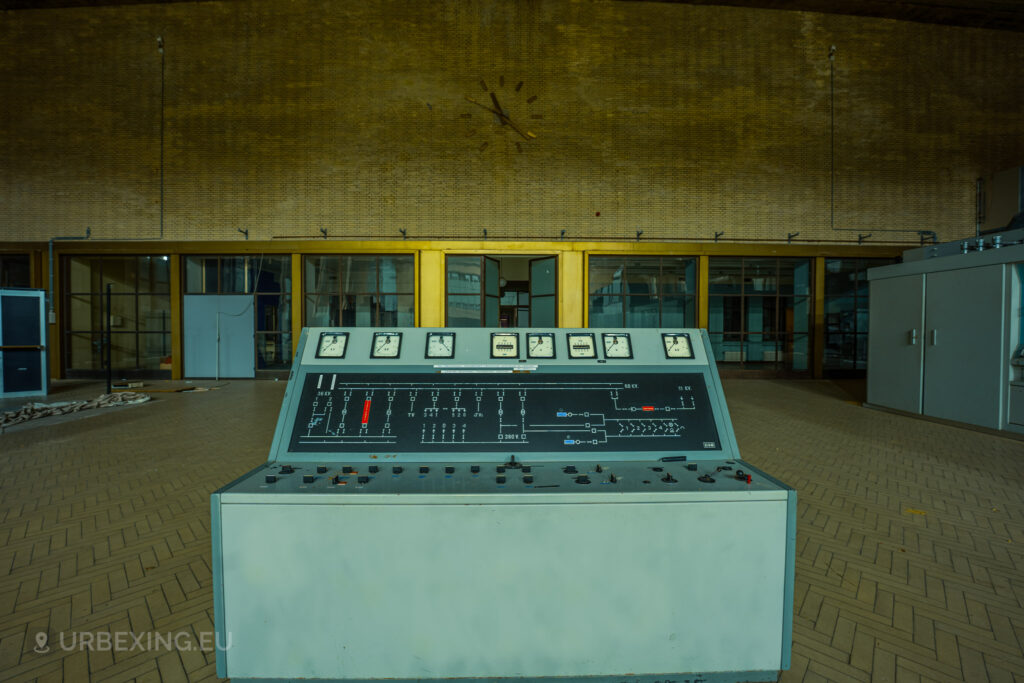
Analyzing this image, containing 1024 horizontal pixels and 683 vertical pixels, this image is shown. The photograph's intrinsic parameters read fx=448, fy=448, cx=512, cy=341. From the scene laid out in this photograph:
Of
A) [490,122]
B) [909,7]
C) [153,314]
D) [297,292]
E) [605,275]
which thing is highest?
[909,7]

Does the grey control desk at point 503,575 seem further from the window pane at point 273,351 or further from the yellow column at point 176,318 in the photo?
the yellow column at point 176,318

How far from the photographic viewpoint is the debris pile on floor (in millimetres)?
6816

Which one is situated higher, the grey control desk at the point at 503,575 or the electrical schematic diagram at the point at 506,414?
the electrical schematic diagram at the point at 506,414

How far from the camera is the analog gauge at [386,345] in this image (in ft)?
7.27

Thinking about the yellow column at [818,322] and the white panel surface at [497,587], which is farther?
the yellow column at [818,322]

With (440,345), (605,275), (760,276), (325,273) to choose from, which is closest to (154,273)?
(325,273)

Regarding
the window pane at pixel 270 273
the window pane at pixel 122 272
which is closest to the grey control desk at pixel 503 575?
the window pane at pixel 270 273

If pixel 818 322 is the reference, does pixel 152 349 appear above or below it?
below

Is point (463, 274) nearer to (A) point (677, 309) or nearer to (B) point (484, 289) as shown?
(B) point (484, 289)

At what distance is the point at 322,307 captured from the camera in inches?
501

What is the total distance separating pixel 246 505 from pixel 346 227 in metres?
12.1

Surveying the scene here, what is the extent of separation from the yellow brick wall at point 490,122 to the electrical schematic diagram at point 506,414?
10909mm

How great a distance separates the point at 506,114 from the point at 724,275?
7.77m

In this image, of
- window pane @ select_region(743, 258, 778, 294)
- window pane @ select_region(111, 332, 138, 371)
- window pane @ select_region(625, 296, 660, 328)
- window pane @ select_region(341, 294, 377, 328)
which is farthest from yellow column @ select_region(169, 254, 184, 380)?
window pane @ select_region(743, 258, 778, 294)
